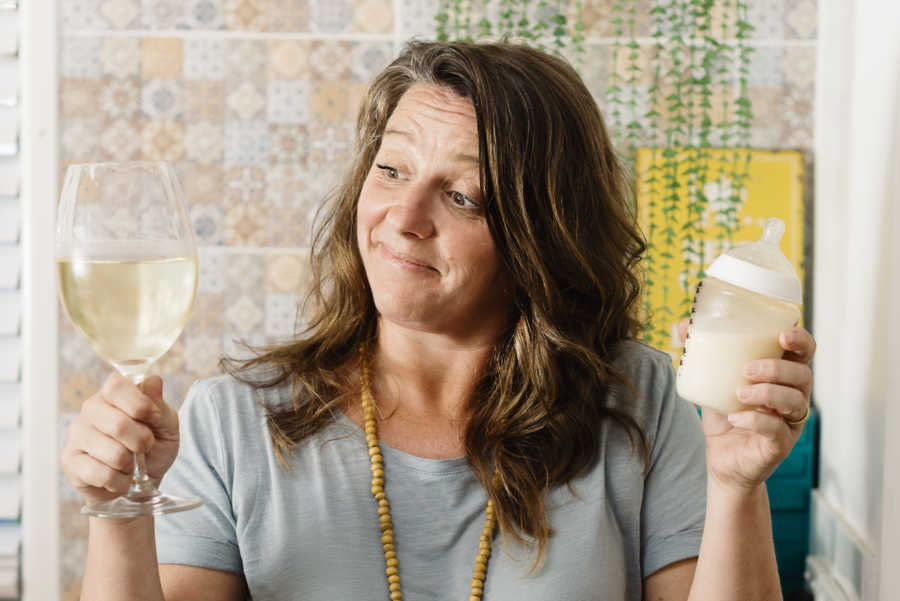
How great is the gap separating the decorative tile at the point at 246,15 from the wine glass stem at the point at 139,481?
1627mm

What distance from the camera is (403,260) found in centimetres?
121

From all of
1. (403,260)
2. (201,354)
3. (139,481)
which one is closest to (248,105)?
(201,354)

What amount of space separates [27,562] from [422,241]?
1704 millimetres

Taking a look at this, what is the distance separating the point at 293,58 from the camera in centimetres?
233

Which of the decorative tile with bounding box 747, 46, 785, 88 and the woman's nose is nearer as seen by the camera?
the woman's nose

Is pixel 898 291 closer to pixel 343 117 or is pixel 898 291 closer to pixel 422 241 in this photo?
pixel 422 241

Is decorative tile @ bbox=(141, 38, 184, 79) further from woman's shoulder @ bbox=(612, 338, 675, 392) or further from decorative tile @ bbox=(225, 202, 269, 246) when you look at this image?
woman's shoulder @ bbox=(612, 338, 675, 392)

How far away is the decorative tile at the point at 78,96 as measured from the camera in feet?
7.59

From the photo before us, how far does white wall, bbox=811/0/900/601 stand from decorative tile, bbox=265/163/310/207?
1.27 metres

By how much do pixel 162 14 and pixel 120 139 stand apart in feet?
1.09

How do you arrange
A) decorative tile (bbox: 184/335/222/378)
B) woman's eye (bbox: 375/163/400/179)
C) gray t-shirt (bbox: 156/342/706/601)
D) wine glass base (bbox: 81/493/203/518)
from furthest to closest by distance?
decorative tile (bbox: 184/335/222/378)
woman's eye (bbox: 375/163/400/179)
gray t-shirt (bbox: 156/342/706/601)
wine glass base (bbox: 81/493/203/518)

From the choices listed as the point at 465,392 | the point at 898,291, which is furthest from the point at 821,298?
the point at 465,392

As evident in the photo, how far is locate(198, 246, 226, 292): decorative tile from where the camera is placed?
236 cm

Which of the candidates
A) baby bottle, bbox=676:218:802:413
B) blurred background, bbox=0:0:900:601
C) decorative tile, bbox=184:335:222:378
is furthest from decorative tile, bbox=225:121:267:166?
baby bottle, bbox=676:218:802:413
